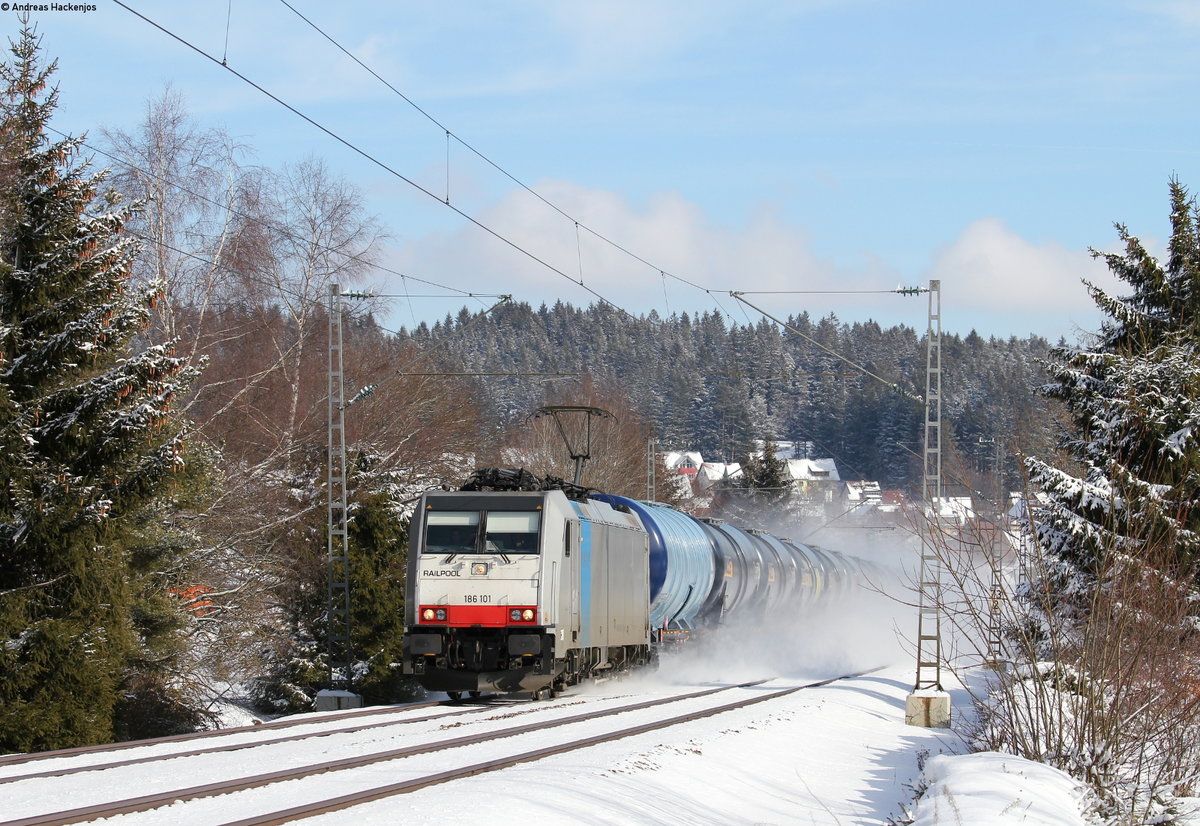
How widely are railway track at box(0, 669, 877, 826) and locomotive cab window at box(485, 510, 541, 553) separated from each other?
2442 mm

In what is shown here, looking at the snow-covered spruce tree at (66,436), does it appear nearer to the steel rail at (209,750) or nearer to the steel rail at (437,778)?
the steel rail at (209,750)

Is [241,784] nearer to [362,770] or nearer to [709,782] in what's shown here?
[362,770]

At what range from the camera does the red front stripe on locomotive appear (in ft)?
58.1

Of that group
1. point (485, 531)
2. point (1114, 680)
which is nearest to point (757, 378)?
point (485, 531)

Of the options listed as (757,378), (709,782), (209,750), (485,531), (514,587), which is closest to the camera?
(709,782)

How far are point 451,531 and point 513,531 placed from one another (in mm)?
903

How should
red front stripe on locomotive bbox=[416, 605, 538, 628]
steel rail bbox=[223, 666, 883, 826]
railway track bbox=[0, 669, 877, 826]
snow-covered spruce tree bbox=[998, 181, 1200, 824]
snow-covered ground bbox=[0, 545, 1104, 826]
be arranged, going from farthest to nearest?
red front stripe on locomotive bbox=[416, 605, 538, 628] < snow-covered spruce tree bbox=[998, 181, 1200, 824] < snow-covered ground bbox=[0, 545, 1104, 826] < railway track bbox=[0, 669, 877, 826] < steel rail bbox=[223, 666, 883, 826]

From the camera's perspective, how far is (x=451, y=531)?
1825 cm

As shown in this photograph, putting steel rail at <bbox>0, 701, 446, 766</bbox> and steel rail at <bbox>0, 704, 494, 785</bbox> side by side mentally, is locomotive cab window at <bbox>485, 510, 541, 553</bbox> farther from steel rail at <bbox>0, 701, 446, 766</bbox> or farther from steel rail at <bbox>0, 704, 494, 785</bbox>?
steel rail at <bbox>0, 704, 494, 785</bbox>

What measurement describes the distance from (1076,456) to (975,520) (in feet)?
30.7

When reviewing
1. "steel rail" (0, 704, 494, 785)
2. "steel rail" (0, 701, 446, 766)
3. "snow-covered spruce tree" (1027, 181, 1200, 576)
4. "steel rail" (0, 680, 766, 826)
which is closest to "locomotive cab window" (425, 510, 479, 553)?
"steel rail" (0, 701, 446, 766)

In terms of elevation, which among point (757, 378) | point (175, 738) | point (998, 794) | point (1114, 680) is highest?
point (757, 378)

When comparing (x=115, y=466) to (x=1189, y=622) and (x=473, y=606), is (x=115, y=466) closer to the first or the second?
(x=473, y=606)

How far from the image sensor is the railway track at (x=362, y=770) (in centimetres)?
838
